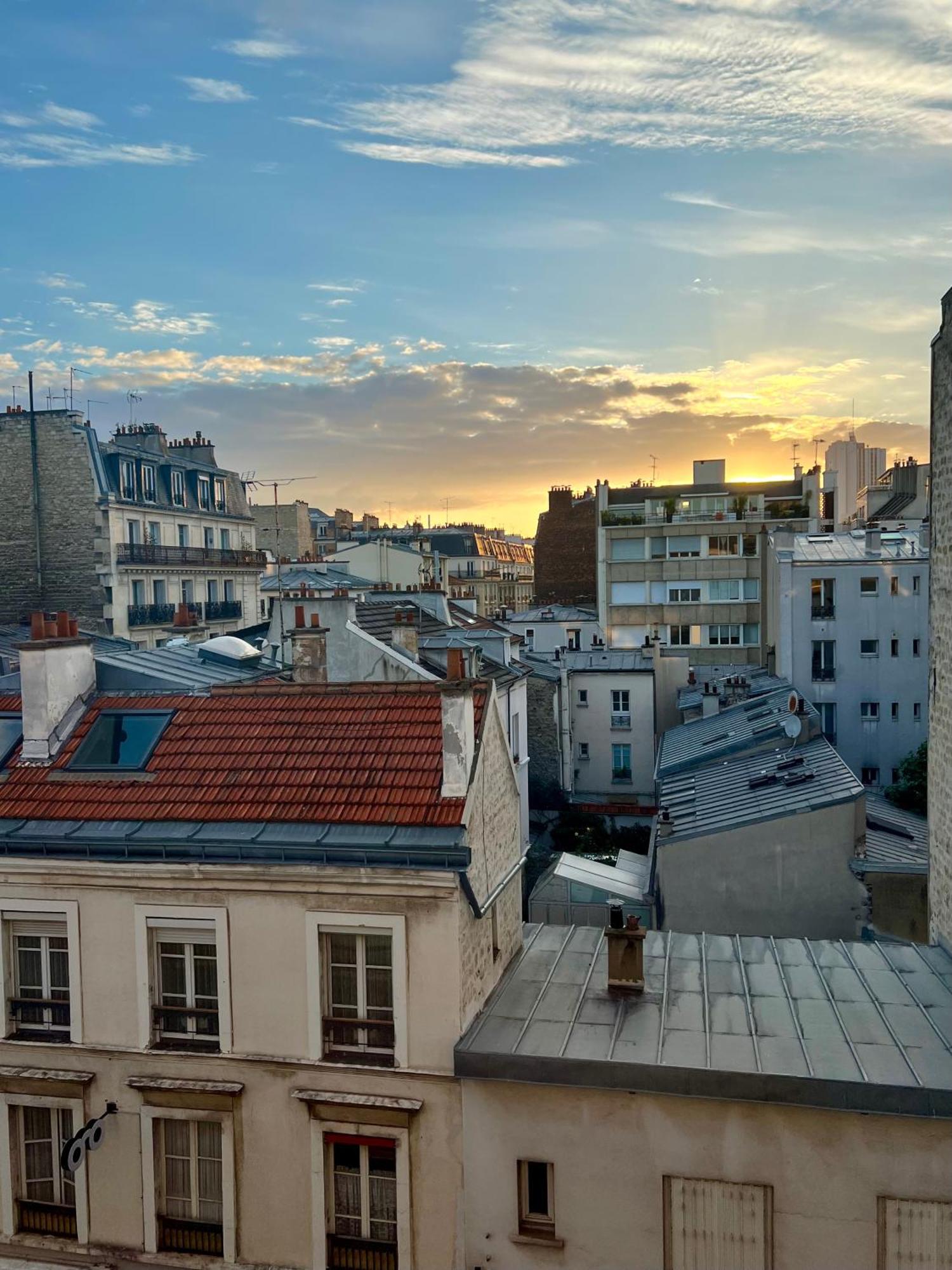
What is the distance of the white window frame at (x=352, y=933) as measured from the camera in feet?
35.2

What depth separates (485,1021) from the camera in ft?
37.0

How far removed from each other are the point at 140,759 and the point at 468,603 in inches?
1258

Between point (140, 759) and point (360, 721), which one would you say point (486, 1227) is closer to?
point (360, 721)

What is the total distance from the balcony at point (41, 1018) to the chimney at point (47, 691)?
3.09 meters

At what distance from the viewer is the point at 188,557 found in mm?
44500

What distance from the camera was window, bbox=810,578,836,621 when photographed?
3641 centimetres

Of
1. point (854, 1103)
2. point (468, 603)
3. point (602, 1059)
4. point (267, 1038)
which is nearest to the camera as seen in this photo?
point (854, 1103)

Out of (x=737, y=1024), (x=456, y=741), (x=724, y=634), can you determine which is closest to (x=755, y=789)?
(x=737, y=1024)

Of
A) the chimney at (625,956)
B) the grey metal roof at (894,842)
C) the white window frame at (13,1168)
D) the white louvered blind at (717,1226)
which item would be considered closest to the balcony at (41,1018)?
the white window frame at (13,1168)

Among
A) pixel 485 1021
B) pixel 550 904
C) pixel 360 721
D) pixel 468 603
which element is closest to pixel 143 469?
pixel 468 603

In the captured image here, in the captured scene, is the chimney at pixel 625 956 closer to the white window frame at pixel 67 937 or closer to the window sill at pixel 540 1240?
the window sill at pixel 540 1240

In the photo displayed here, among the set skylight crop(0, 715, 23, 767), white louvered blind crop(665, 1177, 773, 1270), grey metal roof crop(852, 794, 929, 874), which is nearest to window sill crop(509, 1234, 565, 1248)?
white louvered blind crop(665, 1177, 773, 1270)

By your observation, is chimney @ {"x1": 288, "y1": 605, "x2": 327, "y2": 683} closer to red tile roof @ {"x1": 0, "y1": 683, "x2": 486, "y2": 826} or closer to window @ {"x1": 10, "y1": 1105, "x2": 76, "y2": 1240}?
red tile roof @ {"x1": 0, "y1": 683, "x2": 486, "y2": 826}

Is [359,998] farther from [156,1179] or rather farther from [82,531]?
[82,531]
